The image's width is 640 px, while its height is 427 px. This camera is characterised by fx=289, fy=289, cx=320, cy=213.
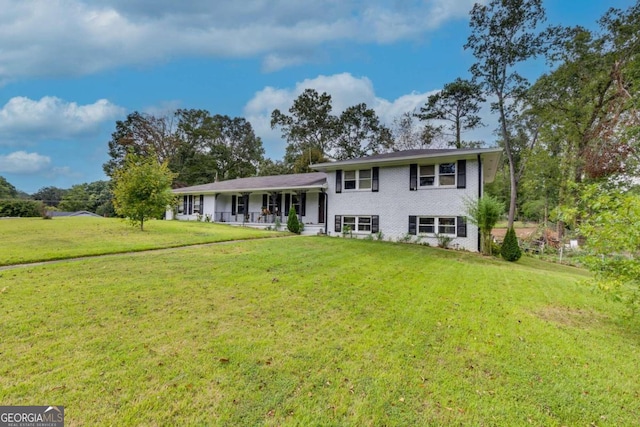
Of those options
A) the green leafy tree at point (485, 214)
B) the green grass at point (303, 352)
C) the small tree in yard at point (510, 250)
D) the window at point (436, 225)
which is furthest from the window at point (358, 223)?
the green grass at point (303, 352)

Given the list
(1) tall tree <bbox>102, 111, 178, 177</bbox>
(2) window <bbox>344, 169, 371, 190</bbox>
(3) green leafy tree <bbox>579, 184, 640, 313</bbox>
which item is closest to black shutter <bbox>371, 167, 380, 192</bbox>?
(2) window <bbox>344, 169, 371, 190</bbox>

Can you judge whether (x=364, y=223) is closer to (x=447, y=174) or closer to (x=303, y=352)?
(x=447, y=174)

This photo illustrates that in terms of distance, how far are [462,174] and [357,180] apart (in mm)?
5589

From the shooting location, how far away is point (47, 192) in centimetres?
6556

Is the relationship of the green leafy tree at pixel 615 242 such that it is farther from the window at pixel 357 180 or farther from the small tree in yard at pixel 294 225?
the small tree in yard at pixel 294 225

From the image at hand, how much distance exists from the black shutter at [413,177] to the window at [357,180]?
7.78 feet

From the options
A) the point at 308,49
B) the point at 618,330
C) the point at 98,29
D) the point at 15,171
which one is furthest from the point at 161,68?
the point at 15,171

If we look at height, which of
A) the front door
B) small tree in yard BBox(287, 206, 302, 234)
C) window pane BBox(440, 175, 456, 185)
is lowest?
small tree in yard BBox(287, 206, 302, 234)

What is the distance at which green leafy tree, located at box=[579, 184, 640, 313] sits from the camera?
4.11m

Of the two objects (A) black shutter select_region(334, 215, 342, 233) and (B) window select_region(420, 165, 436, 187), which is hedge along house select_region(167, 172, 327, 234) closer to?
(A) black shutter select_region(334, 215, 342, 233)

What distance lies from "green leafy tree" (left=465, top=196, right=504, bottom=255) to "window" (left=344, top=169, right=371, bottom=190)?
549 cm

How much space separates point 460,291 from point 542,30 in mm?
21181

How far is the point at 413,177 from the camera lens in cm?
1533

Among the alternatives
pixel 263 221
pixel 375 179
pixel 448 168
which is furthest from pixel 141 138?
pixel 448 168
